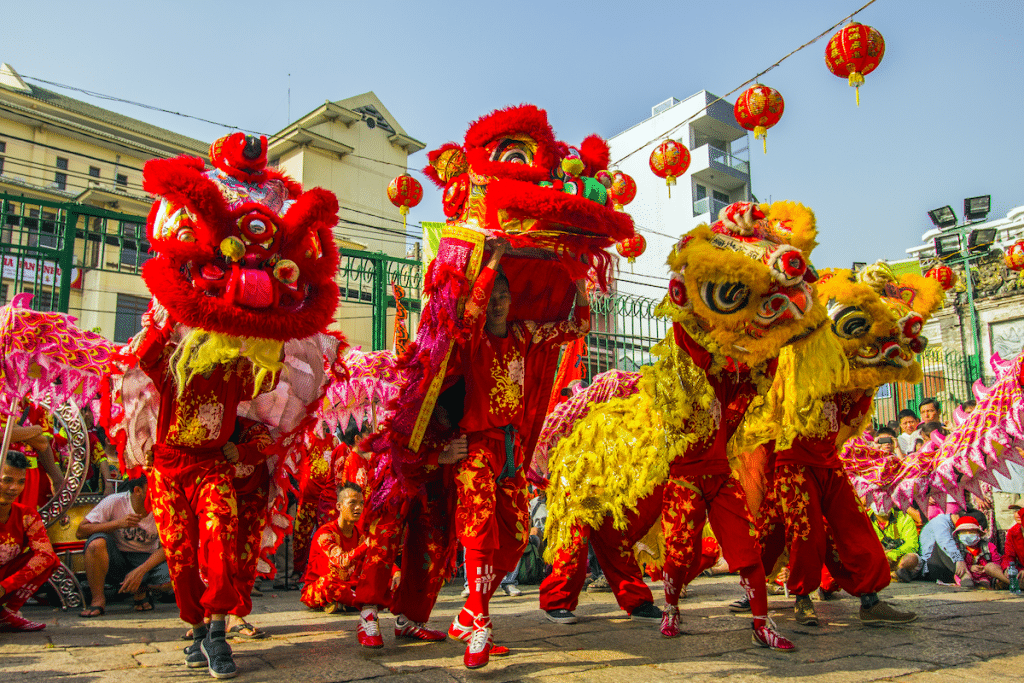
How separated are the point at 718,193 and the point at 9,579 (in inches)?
932

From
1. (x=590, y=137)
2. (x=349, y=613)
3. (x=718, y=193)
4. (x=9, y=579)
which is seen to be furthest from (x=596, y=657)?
(x=718, y=193)

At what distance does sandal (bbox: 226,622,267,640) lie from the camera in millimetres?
3569

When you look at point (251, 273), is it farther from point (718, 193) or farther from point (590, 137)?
point (718, 193)

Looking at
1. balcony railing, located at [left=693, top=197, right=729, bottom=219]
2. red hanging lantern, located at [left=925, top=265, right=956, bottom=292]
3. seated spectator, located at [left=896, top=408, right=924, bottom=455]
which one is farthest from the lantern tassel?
balcony railing, located at [left=693, top=197, right=729, bottom=219]

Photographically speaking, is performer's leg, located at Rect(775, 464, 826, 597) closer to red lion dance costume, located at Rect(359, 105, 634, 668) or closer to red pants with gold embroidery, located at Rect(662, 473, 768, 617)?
red pants with gold embroidery, located at Rect(662, 473, 768, 617)

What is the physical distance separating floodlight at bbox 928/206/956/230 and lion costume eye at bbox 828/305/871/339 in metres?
11.7

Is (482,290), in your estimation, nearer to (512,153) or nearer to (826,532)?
(512,153)

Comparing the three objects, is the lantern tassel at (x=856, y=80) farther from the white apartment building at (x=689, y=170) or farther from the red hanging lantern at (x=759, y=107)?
the white apartment building at (x=689, y=170)

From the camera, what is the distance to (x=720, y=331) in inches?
122

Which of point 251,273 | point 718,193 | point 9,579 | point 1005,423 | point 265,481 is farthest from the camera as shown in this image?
point 718,193

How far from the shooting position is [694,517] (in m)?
3.40

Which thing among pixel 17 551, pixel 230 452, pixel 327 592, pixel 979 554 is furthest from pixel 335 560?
pixel 979 554

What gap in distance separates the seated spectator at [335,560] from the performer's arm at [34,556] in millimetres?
1375

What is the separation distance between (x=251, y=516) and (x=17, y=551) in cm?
156
